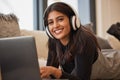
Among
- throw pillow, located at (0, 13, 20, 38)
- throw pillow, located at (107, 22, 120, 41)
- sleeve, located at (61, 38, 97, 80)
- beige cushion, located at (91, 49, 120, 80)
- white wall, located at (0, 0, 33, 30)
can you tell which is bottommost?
beige cushion, located at (91, 49, 120, 80)

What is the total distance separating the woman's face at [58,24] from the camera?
1.18m

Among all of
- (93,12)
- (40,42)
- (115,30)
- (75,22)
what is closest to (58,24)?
(75,22)

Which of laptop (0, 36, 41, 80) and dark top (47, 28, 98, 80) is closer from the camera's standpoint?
laptop (0, 36, 41, 80)

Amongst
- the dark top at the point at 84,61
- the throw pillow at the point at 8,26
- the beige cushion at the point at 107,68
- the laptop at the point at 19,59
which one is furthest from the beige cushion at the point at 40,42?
the laptop at the point at 19,59

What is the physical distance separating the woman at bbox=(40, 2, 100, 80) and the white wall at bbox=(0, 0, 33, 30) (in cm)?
137

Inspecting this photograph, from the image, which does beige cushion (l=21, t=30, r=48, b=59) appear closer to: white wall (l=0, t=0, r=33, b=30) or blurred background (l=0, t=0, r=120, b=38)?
white wall (l=0, t=0, r=33, b=30)

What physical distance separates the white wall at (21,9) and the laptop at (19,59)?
1.90 metres

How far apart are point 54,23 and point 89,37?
0.22m

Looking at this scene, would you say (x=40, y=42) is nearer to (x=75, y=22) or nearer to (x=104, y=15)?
(x=75, y=22)

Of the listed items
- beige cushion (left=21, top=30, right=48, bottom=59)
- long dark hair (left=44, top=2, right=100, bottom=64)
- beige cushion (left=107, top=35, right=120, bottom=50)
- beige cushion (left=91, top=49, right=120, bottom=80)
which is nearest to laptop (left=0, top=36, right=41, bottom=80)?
long dark hair (left=44, top=2, right=100, bottom=64)

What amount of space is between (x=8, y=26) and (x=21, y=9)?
1.05m

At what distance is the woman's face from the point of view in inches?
46.4

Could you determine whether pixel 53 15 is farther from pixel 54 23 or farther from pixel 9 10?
pixel 9 10

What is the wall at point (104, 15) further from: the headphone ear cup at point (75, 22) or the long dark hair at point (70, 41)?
the headphone ear cup at point (75, 22)
